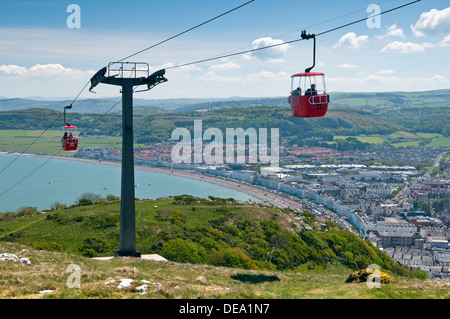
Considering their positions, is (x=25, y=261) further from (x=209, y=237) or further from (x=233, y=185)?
(x=233, y=185)

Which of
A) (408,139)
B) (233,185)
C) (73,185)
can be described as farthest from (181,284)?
(408,139)

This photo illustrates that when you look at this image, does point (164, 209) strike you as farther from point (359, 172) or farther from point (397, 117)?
point (397, 117)

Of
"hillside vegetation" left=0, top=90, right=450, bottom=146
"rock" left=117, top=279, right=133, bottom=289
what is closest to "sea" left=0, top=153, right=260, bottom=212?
"hillside vegetation" left=0, top=90, right=450, bottom=146

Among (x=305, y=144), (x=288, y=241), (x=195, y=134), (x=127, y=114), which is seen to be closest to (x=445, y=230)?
(x=288, y=241)
